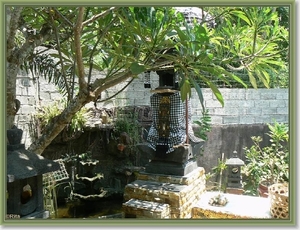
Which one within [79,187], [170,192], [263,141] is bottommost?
[79,187]

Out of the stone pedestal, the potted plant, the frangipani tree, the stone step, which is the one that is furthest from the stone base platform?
the frangipani tree

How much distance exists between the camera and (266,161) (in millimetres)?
2734

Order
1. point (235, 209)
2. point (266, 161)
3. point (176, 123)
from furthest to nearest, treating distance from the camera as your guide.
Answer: point (266, 161), point (176, 123), point (235, 209)

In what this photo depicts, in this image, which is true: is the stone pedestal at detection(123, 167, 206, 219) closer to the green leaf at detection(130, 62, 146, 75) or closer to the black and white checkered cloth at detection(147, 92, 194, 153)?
the black and white checkered cloth at detection(147, 92, 194, 153)

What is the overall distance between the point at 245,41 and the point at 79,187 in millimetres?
2342

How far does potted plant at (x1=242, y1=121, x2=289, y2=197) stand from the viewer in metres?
2.58

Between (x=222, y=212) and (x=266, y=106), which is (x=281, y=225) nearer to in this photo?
(x=222, y=212)

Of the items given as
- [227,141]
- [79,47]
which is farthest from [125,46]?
[227,141]

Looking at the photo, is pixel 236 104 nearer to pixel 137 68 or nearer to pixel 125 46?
pixel 125 46

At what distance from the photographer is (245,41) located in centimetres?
133

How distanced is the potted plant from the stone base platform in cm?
62

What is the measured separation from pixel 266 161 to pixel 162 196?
124 cm

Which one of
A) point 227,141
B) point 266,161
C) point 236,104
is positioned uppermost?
point 236,104

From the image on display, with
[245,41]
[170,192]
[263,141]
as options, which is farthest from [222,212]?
[263,141]
